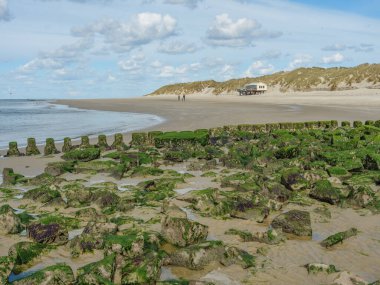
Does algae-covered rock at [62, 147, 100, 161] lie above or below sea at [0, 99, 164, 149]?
above

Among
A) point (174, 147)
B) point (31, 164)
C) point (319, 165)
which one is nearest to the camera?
point (319, 165)

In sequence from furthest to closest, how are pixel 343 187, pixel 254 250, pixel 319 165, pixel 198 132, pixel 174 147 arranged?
pixel 198 132, pixel 174 147, pixel 319 165, pixel 343 187, pixel 254 250

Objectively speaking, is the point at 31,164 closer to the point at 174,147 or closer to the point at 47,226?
the point at 174,147

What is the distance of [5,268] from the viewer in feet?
22.0

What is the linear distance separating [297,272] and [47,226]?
4837mm

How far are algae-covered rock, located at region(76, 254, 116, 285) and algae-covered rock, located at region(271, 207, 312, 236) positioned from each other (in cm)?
369

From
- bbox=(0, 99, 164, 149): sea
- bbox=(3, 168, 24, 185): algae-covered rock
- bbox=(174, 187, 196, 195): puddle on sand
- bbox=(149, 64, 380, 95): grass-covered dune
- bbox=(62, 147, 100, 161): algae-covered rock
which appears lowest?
bbox=(0, 99, 164, 149): sea

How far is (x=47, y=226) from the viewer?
27.7 ft

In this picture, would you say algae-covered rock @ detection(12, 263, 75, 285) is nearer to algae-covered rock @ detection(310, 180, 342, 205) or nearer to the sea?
algae-covered rock @ detection(310, 180, 342, 205)

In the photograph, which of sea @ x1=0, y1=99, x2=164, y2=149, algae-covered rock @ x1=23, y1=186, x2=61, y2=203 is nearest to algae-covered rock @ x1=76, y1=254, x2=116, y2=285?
algae-covered rock @ x1=23, y1=186, x2=61, y2=203

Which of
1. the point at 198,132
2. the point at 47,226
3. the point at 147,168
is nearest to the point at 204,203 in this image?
the point at 47,226

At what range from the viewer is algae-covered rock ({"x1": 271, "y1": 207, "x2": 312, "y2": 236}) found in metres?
8.56

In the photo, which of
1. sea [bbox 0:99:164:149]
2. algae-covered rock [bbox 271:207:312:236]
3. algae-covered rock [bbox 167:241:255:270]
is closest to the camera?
algae-covered rock [bbox 167:241:255:270]

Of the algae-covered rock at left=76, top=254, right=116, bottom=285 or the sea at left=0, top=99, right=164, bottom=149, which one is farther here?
the sea at left=0, top=99, right=164, bottom=149
